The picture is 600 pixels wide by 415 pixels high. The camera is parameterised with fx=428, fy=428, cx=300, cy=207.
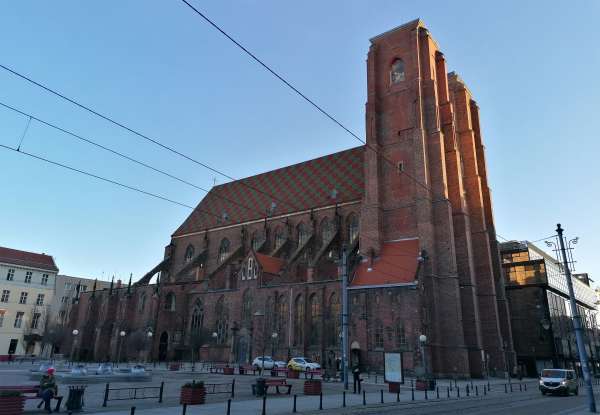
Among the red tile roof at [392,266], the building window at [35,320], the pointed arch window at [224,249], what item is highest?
the pointed arch window at [224,249]

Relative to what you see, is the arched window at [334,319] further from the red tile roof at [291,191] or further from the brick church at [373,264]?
the red tile roof at [291,191]

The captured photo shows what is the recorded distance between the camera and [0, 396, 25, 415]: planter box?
32.3 ft

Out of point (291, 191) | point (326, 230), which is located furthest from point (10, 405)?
point (291, 191)

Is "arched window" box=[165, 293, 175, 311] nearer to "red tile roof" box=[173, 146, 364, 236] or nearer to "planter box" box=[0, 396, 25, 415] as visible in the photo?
"red tile roof" box=[173, 146, 364, 236]

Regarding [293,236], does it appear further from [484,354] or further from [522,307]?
[522,307]

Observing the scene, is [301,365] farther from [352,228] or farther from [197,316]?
[197,316]

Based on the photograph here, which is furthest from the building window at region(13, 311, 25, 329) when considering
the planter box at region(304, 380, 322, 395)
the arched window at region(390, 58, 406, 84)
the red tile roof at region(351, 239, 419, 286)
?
the arched window at region(390, 58, 406, 84)

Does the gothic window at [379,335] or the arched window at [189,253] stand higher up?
the arched window at [189,253]

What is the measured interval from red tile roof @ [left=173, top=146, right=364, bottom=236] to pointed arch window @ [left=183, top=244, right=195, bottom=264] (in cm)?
245

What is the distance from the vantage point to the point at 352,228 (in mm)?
44281

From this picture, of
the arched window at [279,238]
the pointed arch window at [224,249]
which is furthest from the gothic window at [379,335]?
the pointed arch window at [224,249]

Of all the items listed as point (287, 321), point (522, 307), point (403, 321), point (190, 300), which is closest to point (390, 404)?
point (403, 321)

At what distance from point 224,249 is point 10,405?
45.6 meters

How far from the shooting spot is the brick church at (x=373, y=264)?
3338 cm
